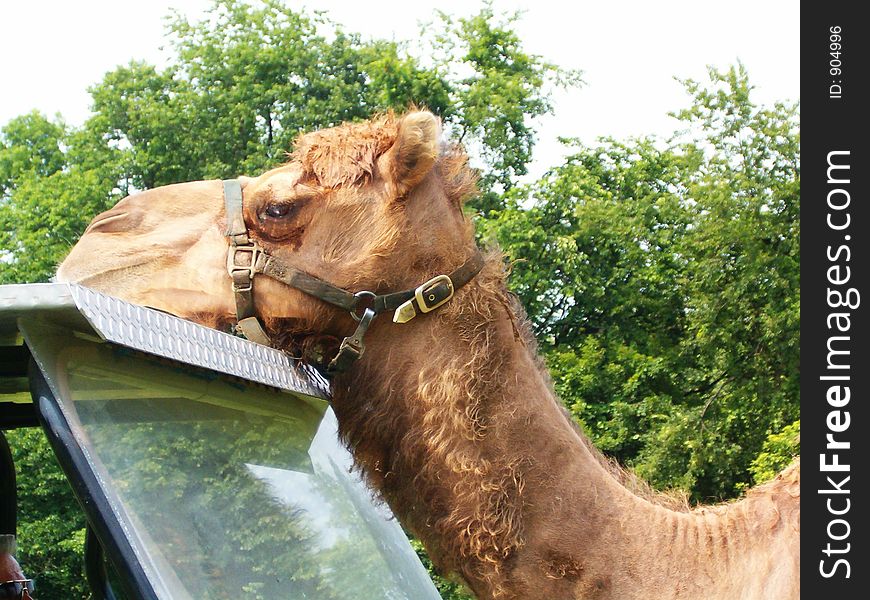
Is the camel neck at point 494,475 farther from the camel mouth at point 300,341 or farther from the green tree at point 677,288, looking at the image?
the green tree at point 677,288

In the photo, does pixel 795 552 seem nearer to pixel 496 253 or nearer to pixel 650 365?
pixel 496 253

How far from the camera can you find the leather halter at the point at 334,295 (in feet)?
9.33

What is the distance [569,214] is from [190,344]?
52.3ft

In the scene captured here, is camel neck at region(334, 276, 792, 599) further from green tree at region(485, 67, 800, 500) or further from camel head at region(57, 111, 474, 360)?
green tree at region(485, 67, 800, 500)

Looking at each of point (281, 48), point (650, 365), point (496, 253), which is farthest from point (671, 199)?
point (496, 253)

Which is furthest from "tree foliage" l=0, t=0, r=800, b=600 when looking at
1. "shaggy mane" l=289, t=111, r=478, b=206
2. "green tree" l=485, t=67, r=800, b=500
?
"shaggy mane" l=289, t=111, r=478, b=206

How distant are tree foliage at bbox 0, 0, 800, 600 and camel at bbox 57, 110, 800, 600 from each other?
9063 mm

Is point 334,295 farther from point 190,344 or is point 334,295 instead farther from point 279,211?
point 190,344

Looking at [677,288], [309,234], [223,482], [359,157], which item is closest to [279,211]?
[309,234]

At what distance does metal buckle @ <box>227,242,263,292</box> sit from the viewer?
113 inches

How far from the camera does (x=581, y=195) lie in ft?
58.9

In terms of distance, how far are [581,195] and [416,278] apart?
15418 mm

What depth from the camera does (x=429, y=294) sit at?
285 cm
